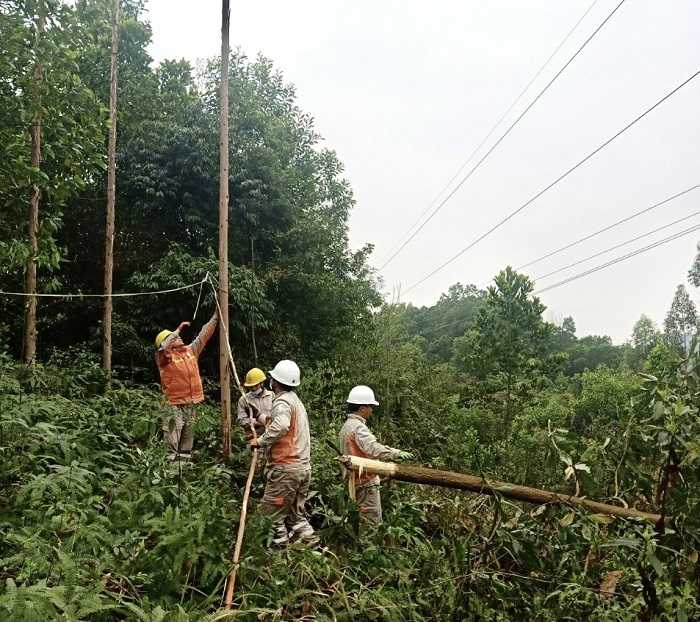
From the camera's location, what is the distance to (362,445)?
5.12 m

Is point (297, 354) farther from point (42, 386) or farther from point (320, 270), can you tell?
point (42, 386)

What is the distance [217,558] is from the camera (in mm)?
3201

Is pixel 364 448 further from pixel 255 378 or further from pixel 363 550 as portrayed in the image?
pixel 255 378

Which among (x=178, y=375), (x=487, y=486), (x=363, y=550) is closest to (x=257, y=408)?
(x=178, y=375)

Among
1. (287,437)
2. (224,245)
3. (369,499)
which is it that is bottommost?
(369,499)

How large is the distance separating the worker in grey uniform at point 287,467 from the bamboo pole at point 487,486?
1114 mm

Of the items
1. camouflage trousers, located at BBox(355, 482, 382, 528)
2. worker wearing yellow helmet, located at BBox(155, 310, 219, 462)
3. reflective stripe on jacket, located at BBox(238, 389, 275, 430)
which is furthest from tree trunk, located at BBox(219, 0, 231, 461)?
camouflage trousers, located at BBox(355, 482, 382, 528)

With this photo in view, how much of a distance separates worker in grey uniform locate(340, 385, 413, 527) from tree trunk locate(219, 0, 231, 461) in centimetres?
230

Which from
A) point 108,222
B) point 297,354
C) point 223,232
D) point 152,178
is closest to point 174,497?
point 223,232

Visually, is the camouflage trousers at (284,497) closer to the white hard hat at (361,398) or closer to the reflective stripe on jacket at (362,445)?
the reflective stripe on jacket at (362,445)

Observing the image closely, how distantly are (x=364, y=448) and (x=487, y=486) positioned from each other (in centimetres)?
162

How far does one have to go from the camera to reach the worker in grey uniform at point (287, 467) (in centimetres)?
491

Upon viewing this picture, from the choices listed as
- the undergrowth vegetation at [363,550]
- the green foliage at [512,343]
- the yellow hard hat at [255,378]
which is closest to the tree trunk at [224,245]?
the yellow hard hat at [255,378]

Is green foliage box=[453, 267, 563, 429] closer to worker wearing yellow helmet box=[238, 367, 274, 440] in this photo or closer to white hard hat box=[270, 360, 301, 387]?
worker wearing yellow helmet box=[238, 367, 274, 440]
